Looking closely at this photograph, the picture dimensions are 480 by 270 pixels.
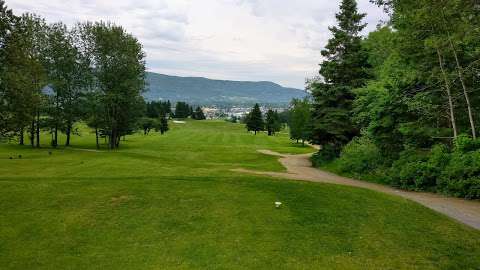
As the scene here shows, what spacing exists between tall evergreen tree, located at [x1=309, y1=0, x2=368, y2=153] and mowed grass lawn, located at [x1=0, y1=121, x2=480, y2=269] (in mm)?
17134

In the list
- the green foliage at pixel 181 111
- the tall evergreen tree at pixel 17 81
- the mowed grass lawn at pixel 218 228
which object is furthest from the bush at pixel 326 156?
the green foliage at pixel 181 111

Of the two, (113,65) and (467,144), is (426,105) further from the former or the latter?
(113,65)

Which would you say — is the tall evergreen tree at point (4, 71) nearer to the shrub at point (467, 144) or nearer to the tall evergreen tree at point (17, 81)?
the tall evergreen tree at point (17, 81)

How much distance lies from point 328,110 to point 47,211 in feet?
83.8

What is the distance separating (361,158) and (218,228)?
17.9 meters

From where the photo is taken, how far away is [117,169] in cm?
2461

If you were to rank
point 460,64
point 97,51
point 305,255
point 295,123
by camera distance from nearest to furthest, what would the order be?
point 305,255 → point 460,64 → point 97,51 → point 295,123

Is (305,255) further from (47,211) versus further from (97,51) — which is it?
(97,51)

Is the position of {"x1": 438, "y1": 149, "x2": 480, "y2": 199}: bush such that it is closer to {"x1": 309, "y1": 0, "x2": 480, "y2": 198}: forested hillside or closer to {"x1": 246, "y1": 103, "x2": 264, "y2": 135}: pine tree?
{"x1": 309, "y1": 0, "x2": 480, "y2": 198}: forested hillside

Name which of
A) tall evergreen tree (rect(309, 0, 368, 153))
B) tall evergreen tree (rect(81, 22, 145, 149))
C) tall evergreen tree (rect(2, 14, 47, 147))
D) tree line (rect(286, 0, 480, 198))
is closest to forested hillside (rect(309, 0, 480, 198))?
tree line (rect(286, 0, 480, 198))

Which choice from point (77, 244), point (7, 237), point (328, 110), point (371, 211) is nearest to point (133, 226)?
point (77, 244)

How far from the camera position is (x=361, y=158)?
2634cm

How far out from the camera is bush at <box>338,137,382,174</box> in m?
25.3

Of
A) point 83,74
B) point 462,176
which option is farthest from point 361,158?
point 83,74
